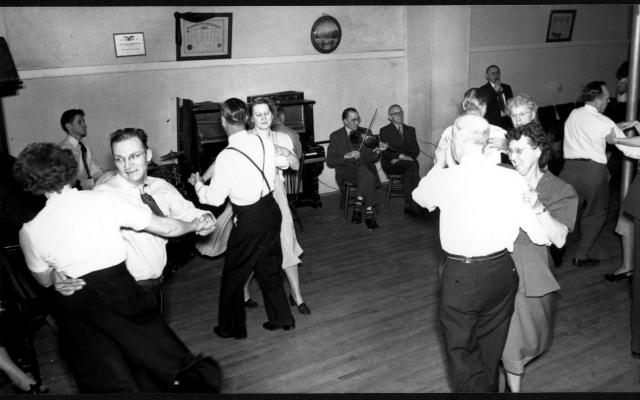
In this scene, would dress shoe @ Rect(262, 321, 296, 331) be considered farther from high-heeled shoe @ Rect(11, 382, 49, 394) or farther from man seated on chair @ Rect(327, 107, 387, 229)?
man seated on chair @ Rect(327, 107, 387, 229)

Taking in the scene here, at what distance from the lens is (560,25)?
10742 millimetres

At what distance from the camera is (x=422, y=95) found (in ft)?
30.5

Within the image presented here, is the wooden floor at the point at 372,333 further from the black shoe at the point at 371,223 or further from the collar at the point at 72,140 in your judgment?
the collar at the point at 72,140

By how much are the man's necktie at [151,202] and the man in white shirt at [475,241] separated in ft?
4.80

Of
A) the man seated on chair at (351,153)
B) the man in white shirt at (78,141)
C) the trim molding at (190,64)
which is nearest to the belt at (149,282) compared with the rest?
the man in white shirt at (78,141)

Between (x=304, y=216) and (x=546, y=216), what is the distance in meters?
5.08

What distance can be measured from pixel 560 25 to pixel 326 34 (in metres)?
4.67

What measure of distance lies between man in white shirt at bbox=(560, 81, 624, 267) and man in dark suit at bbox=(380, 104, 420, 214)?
7.78 feet

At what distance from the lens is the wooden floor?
12.4ft

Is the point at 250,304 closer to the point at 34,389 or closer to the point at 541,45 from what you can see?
the point at 34,389

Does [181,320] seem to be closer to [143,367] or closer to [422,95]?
[143,367]

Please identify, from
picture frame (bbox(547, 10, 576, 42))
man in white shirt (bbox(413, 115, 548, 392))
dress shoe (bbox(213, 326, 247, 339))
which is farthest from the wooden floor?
picture frame (bbox(547, 10, 576, 42))

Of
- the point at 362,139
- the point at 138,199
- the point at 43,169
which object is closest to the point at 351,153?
the point at 362,139

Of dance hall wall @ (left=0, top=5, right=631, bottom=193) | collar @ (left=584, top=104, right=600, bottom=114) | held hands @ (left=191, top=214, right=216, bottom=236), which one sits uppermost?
dance hall wall @ (left=0, top=5, right=631, bottom=193)
